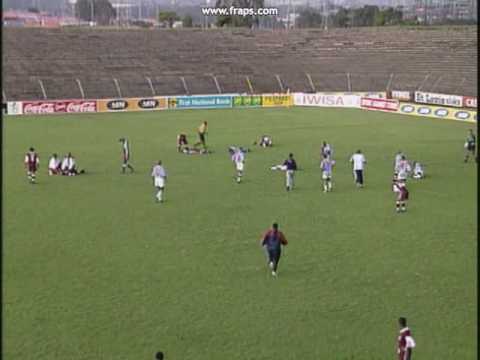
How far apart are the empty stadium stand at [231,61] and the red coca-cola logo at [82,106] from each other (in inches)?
329

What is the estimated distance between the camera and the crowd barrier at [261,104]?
5075 centimetres

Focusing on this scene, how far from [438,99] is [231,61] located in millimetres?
22209

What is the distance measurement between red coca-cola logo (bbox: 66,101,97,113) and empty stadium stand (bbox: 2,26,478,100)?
8349 millimetres

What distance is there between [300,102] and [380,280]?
45962 millimetres

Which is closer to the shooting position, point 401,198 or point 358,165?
point 401,198

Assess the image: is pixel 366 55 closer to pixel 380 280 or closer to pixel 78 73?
pixel 78 73

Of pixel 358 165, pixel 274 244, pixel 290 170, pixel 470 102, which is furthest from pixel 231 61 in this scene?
pixel 274 244

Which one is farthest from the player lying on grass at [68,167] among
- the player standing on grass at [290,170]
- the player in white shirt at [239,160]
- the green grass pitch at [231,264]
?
the player standing on grass at [290,170]

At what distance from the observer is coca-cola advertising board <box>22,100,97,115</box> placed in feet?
168

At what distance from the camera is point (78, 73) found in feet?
216

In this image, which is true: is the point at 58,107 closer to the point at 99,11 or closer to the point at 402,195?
the point at 402,195

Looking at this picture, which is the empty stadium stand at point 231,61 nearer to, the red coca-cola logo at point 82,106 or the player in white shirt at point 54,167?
the red coca-cola logo at point 82,106

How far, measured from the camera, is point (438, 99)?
60062 mm

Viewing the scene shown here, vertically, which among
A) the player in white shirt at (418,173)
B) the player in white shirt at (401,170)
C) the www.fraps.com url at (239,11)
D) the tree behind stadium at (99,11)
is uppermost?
the tree behind stadium at (99,11)
